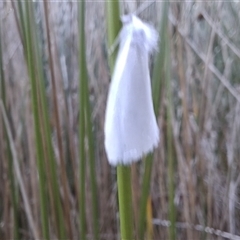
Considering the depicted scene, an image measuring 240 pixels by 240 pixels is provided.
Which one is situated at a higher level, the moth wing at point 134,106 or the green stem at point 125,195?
the moth wing at point 134,106

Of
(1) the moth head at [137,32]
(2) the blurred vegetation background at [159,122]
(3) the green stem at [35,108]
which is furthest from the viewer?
(2) the blurred vegetation background at [159,122]

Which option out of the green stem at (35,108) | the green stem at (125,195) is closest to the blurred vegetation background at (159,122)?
the green stem at (35,108)

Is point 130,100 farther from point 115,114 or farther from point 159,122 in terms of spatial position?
point 159,122

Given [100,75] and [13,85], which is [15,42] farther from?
[100,75]

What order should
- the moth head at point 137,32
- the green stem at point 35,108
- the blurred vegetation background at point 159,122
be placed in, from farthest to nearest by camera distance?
the blurred vegetation background at point 159,122
the green stem at point 35,108
the moth head at point 137,32

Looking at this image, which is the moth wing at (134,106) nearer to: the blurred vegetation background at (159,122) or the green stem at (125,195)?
the green stem at (125,195)

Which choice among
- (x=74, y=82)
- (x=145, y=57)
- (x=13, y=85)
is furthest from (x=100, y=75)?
(x=145, y=57)

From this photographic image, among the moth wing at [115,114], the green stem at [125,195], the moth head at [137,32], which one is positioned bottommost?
the green stem at [125,195]

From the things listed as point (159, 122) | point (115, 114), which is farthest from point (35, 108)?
point (159, 122)
